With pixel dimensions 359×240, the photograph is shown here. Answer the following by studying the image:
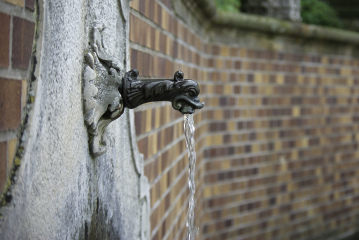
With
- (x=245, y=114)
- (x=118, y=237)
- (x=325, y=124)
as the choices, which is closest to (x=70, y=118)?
(x=118, y=237)

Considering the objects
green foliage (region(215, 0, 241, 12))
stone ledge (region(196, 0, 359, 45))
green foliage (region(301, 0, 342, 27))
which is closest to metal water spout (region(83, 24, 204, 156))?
stone ledge (region(196, 0, 359, 45))

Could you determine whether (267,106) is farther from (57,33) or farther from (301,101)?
(57,33)

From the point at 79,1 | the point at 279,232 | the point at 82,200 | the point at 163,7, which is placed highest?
the point at 163,7

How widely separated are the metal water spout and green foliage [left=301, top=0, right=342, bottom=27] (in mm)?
6994

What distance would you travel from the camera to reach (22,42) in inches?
28.9

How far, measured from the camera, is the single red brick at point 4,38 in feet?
2.19

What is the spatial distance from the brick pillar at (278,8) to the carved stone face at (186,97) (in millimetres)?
3348

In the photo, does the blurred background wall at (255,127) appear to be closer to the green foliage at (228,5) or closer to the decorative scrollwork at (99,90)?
the decorative scrollwork at (99,90)

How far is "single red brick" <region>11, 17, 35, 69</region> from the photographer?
2.33ft

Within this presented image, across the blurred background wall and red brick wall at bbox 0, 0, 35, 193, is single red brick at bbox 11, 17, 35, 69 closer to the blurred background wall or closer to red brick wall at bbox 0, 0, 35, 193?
red brick wall at bbox 0, 0, 35, 193

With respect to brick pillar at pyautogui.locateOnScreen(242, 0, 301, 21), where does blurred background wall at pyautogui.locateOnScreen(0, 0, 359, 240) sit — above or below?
below

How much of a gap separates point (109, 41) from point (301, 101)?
10.9ft

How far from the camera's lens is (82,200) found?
100cm

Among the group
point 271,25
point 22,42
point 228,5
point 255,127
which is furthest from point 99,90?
point 228,5
